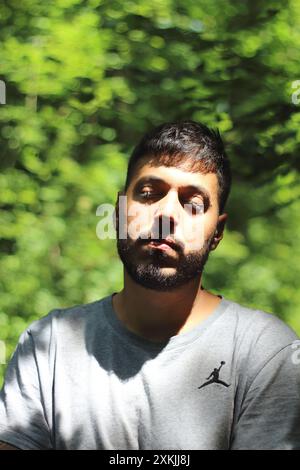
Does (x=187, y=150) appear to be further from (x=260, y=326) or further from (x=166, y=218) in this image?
(x=260, y=326)

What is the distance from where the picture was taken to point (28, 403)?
245 centimetres

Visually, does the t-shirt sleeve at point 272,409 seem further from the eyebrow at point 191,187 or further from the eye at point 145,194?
the eye at point 145,194

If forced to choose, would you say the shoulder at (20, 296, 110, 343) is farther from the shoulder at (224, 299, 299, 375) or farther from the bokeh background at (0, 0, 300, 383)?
the bokeh background at (0, 0, 300, 383)

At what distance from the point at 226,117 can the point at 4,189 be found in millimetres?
1287

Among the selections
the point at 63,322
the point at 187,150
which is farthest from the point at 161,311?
the point at 187,150

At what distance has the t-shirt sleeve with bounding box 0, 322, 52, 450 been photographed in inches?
95.3

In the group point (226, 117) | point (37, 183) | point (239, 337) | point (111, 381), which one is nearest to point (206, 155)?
point (239, 337)

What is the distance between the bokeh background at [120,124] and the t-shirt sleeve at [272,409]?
1.32 metres

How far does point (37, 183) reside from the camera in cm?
379

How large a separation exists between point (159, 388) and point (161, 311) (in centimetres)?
29

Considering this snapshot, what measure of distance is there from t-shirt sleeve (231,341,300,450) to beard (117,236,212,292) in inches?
→ 16.6

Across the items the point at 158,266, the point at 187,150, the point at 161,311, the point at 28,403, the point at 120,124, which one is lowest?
the point at 28,403

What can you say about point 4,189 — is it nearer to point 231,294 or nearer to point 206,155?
point 231,294

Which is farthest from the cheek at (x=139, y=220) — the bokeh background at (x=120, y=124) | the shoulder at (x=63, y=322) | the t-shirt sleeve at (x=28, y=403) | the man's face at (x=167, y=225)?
the bokeh background at (x=120, y=124)
